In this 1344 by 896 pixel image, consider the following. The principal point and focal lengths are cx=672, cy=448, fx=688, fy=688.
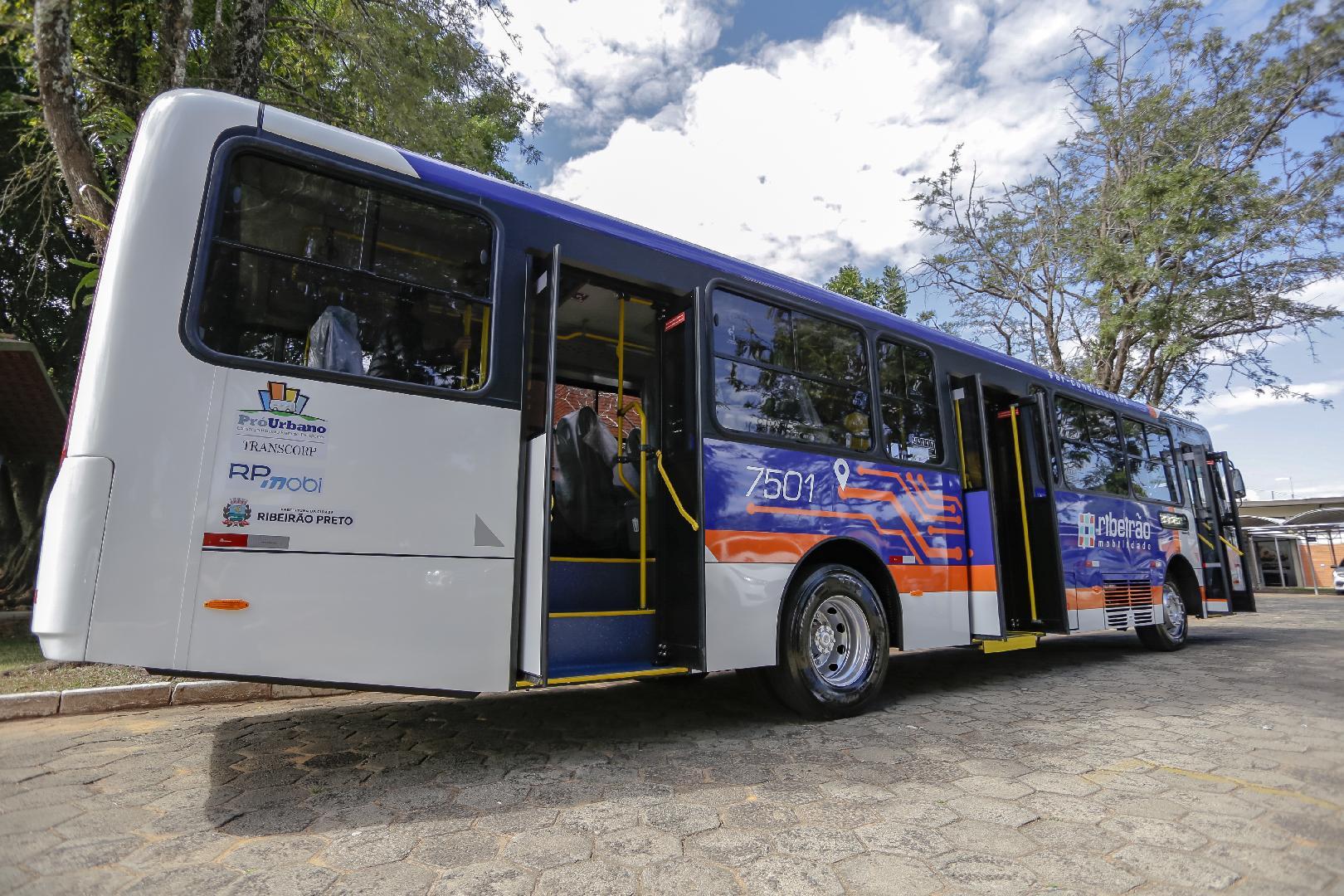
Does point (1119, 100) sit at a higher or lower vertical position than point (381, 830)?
higher

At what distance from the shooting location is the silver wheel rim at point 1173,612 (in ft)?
27.4

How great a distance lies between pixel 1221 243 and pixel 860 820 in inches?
621

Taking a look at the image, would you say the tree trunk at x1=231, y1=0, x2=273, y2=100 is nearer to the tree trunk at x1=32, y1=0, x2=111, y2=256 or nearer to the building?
the tree trunk at x1=32, y1=0, x2=111, y2=256

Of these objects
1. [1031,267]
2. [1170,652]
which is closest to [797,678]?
[1170,652]

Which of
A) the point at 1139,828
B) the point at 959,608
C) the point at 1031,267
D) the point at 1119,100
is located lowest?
the point at 1139,828

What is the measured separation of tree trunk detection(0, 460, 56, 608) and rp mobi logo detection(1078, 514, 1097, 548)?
46.0 ft

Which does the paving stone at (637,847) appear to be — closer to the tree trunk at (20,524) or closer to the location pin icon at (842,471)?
the location pin icon at (842,471)

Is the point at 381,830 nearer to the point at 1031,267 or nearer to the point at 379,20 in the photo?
the point at 379,20

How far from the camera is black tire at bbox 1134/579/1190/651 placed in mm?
8320

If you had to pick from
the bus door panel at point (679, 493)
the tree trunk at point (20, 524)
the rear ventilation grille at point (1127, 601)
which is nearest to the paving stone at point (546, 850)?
the bus door panel at point (679, 493)

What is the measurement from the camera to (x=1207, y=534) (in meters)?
9.24

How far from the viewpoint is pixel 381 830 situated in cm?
279

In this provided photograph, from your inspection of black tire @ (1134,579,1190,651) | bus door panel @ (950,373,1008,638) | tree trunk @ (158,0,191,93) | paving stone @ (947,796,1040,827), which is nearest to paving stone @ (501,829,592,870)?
paving stone @ (947,796,1040,827)

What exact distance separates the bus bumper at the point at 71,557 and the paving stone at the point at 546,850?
71.3 inches
